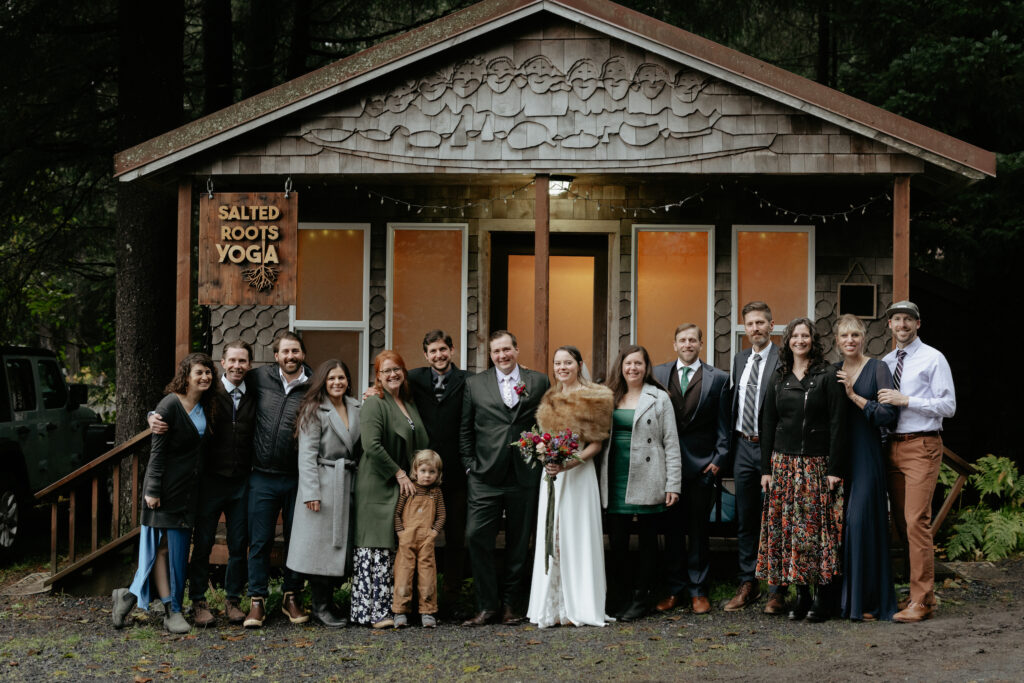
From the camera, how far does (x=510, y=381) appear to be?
6.57 m

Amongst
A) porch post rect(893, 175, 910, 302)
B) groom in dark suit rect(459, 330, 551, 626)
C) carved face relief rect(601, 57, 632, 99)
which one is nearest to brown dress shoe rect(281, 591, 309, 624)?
groom in dark suit rect(459, 330, 551, 626)

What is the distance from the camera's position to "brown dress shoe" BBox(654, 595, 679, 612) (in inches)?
264

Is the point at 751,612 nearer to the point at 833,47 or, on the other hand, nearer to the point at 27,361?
the point at 27,361

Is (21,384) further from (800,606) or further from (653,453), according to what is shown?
(800,606)

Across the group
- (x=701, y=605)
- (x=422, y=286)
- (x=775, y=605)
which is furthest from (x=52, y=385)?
(x=775, y=605)

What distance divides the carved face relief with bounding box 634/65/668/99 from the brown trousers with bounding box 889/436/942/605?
3.37 metres

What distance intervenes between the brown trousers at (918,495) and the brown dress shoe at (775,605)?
2.73 ft

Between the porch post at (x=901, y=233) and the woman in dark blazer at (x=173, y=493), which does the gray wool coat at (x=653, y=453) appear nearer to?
the porch post at (x=901, y=233)

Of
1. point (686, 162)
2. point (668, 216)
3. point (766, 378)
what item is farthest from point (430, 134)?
point (766, 378)

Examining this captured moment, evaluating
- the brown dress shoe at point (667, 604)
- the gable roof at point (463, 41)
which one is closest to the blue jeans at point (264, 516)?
the brown dress shoe at point (667, 604)

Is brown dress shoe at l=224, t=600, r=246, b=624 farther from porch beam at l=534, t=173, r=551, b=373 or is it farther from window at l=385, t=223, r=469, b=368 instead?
window at l=385, t=223, r=469, b=368

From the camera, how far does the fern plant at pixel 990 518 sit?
8844mm

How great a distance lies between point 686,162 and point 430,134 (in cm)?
208

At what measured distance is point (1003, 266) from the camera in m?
10.9
